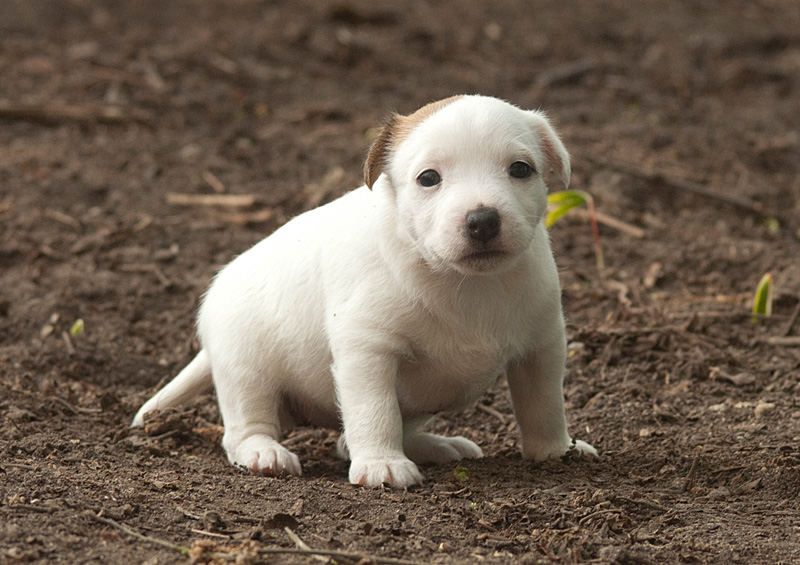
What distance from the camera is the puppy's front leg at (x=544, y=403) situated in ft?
15.3

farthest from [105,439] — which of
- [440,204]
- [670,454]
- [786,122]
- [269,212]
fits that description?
[786,122]

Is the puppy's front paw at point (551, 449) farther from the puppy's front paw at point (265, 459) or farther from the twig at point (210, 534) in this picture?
the twig at point (210, 534)

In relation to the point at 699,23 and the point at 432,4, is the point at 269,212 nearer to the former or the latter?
the point at 432,4

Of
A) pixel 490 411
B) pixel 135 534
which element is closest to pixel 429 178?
pixel 135 534

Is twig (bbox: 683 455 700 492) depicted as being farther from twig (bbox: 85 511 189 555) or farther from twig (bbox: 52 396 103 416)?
twig (bbox: 52 396 103 416)

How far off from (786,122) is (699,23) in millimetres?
3660

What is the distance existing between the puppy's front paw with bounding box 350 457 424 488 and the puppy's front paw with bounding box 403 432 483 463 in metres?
0.60

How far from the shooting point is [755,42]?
1309 centimetres

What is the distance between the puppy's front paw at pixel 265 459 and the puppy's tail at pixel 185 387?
629mm

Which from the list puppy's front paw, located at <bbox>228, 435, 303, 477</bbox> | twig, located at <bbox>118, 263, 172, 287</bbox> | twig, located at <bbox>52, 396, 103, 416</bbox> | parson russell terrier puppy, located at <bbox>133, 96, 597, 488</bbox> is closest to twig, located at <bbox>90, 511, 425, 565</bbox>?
parson russell terrier puppy, located at <bbox>133, 96, 597, 488</bbox>

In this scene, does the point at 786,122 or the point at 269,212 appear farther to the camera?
the point at 786,122

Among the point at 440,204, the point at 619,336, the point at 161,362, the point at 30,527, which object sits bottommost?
the point at 161,362

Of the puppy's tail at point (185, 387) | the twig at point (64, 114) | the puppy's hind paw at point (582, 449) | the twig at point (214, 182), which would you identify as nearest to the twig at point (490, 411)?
the puppy's hind paw at point (582, 449)

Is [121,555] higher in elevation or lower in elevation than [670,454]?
higher
